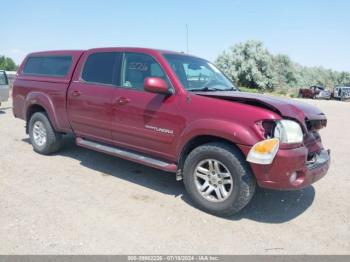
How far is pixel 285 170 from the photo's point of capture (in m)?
3.79

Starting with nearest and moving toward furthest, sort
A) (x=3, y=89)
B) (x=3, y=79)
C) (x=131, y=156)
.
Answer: (x=131, y=156) → (x=3, y=89) → (x=3, y=79)

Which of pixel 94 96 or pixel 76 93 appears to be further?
pixel 76 93

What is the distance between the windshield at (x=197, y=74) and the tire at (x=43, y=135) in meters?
2.84

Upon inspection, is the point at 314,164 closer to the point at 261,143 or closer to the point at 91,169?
the point at 261,143

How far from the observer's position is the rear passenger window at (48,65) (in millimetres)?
6239

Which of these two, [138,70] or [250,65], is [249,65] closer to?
[250,65]

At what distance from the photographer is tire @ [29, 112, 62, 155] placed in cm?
649

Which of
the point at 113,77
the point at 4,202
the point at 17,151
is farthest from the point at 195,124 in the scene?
the point at 17,151

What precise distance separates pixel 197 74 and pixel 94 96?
1634 millimetres

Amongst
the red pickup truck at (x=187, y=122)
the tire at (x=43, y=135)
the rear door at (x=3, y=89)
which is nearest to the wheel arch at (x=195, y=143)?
the red pickup truck at (x=187, y=122)

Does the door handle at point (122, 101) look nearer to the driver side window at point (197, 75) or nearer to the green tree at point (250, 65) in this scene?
the driver side window at point (197, 75)

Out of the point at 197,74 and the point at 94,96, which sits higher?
the point at 197,74

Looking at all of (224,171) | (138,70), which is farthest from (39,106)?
(224,171)

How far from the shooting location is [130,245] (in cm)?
347
